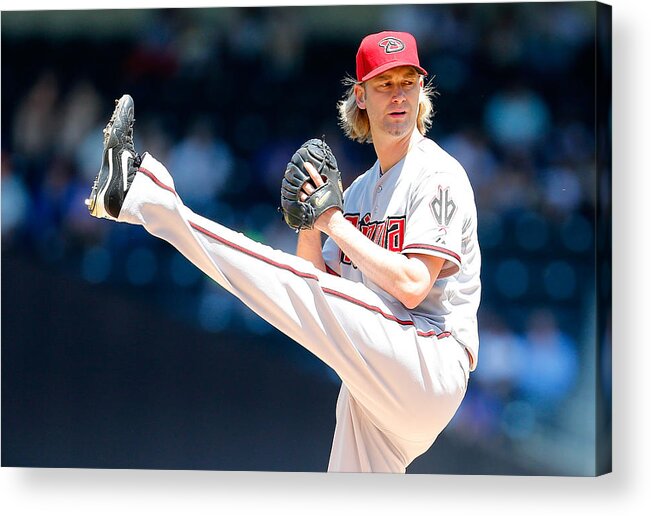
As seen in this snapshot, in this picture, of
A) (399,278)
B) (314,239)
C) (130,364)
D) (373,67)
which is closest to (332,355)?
(399,278)

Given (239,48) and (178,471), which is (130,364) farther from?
(239,48)

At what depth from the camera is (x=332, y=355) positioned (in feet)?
12.3

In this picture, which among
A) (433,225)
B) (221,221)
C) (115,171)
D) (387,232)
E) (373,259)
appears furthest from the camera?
(221,221)

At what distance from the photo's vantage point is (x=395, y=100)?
4.14m

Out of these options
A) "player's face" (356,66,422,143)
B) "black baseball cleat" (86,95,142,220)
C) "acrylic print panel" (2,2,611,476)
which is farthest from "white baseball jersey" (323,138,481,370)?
"acrylic print panel" (2,2,611,476)

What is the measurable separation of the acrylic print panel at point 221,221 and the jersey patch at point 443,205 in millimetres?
1220

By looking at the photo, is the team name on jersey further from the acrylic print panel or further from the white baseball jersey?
the acrylic print panel

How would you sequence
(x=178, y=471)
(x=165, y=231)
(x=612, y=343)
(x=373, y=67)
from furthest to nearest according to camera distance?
(x=178, y=471)
(x=612, y=343)
(x=373, y=67)
(x=165, y=231)

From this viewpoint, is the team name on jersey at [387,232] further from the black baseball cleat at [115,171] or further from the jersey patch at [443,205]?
the black baseball cleat at [115,171]

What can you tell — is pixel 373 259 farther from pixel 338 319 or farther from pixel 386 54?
pixel 386 54

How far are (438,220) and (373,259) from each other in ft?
0.94

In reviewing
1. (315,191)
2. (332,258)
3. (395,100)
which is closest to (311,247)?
(332,258)

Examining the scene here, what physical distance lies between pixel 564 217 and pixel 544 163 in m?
0.25

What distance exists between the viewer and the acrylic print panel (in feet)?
16.8
